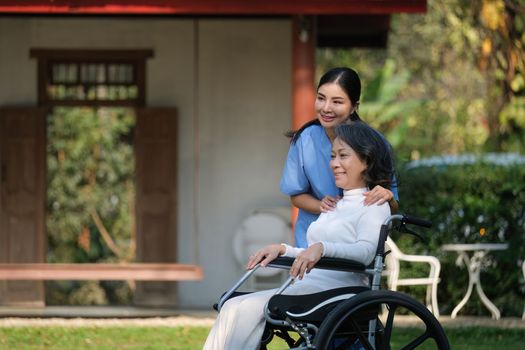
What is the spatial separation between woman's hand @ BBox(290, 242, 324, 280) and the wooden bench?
5.09 metres

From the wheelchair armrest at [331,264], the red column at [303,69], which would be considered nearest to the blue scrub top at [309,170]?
the wheelchair armrest at [331,264]

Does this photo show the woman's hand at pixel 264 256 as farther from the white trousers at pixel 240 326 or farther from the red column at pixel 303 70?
the red column at pixel 303 70

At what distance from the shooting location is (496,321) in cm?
955

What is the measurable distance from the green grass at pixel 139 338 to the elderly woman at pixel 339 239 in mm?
3064

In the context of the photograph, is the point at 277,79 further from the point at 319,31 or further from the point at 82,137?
the point at 82,137

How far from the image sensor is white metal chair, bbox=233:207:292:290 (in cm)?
1065

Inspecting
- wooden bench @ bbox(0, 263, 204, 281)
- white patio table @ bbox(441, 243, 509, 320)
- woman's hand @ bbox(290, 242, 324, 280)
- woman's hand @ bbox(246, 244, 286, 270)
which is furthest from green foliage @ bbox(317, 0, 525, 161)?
woman's hand @ bbox(290, 242, 324, 280)

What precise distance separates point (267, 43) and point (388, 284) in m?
2.56

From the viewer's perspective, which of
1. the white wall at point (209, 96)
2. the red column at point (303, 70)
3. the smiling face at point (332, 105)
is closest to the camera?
the smiling face at point (332, 105)

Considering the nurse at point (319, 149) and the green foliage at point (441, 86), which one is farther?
the green foliage at point (441, 86)

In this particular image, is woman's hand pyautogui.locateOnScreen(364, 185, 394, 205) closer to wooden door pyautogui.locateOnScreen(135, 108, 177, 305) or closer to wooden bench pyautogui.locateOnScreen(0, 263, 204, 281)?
wooden bench pyautogui.locateOnScreen(0, 263, 204, 281)

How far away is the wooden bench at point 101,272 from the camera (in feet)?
31.6

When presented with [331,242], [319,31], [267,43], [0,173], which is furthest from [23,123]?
[331,242]

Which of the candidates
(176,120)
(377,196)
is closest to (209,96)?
(176,120)
